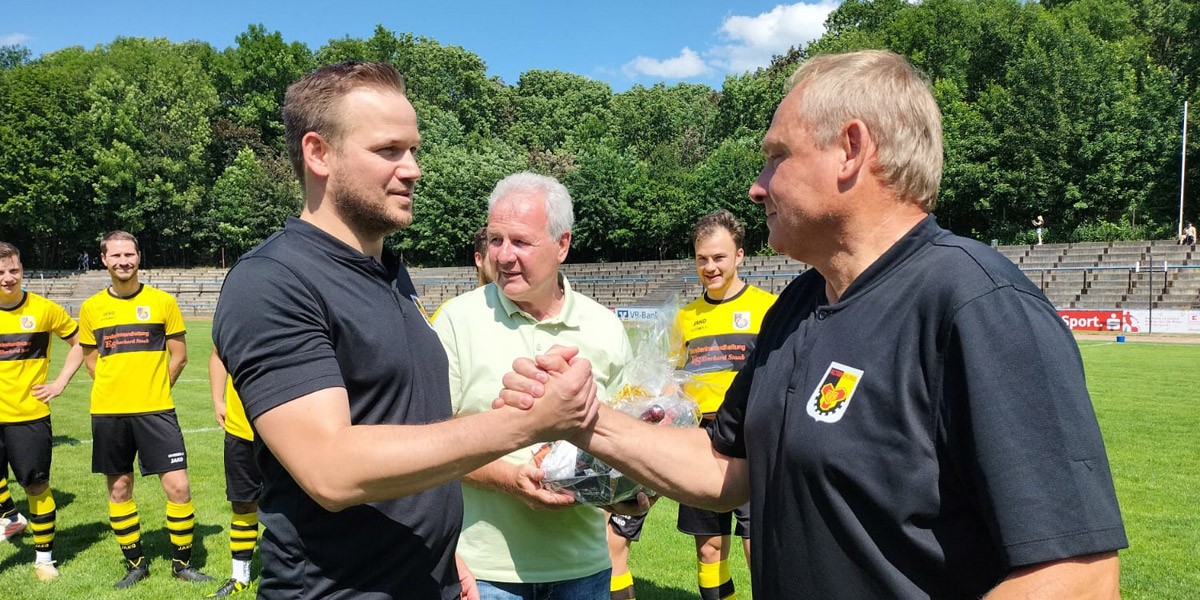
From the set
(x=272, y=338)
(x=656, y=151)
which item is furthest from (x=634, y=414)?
(x=656, y=151)

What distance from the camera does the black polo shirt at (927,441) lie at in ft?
4.88

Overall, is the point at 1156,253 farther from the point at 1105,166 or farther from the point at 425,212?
the point at 425,212

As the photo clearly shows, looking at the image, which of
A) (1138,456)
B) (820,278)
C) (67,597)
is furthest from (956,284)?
(1138,456)

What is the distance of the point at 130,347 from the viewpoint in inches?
274

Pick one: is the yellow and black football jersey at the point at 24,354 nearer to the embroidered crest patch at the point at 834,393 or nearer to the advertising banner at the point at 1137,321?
the embroidered crest patch at the point at 834,393

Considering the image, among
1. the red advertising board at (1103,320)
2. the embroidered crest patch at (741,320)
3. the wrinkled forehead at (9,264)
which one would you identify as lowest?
the red advertising board at (1103,320)

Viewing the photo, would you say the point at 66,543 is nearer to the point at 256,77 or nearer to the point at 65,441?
the point at 65,441

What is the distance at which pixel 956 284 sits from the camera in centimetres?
168

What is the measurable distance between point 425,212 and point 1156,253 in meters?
42.2

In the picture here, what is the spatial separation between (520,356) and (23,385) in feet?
20.6

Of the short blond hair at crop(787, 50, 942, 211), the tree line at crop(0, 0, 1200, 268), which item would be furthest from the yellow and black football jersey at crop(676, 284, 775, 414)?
the tree line at crop(0, 0, 1200, 268)

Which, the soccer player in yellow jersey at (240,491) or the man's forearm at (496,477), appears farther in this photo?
the soccer player in yellow jersey at (240,491)

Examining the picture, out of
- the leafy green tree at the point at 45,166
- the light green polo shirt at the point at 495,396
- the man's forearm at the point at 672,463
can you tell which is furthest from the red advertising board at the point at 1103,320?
the leafy green tree at the point at 45,166

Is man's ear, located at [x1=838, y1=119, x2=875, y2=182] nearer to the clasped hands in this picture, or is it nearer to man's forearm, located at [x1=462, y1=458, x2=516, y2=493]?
the clasped hands
